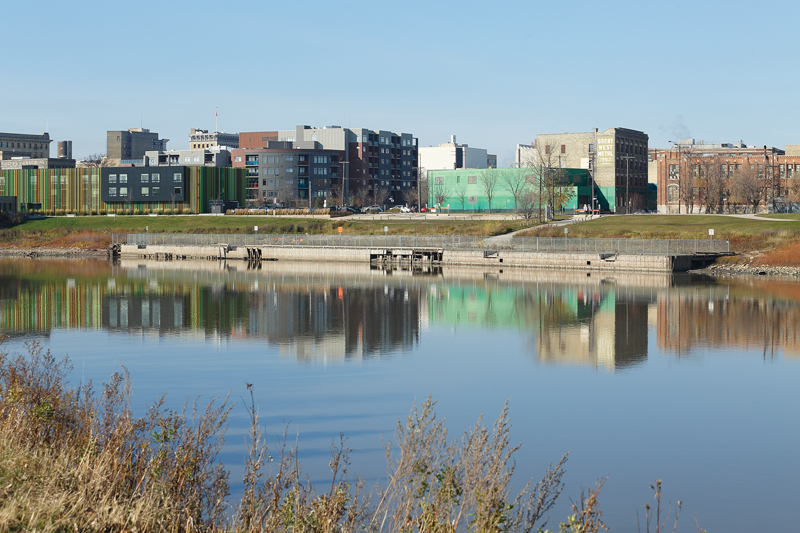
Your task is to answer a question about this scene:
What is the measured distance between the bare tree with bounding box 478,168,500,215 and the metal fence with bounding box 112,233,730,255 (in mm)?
48151

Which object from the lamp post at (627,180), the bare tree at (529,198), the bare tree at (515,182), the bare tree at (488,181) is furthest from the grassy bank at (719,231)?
the lamp post at (627,180)

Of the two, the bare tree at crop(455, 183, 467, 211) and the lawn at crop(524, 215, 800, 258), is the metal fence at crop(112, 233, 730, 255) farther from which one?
the bare tree at crop(455, 183, 467, 211)

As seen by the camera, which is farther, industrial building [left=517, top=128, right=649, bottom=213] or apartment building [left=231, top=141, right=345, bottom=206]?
apartment building [left=231, top=141, right=345, bottom=206]

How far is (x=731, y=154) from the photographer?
152875 millimetres

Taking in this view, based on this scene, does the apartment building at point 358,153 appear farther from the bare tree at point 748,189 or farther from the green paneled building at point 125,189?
the bare tree at point 748,189

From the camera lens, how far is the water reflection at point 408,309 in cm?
3672

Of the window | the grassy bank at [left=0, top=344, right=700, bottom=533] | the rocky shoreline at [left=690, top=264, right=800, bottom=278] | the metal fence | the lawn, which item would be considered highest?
the window

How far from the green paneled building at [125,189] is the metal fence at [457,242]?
123 ft

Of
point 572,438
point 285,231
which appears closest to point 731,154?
point 285,231

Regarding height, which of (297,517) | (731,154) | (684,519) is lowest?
(684,519)

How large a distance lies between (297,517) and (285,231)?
93.7 meters

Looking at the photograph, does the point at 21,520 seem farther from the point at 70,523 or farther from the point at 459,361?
the point at 459,361

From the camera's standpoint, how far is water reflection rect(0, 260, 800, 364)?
3672 cm

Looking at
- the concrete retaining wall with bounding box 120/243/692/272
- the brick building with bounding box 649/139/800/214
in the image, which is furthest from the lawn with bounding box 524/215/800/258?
the brick building with bounding box 649/139/800/214
